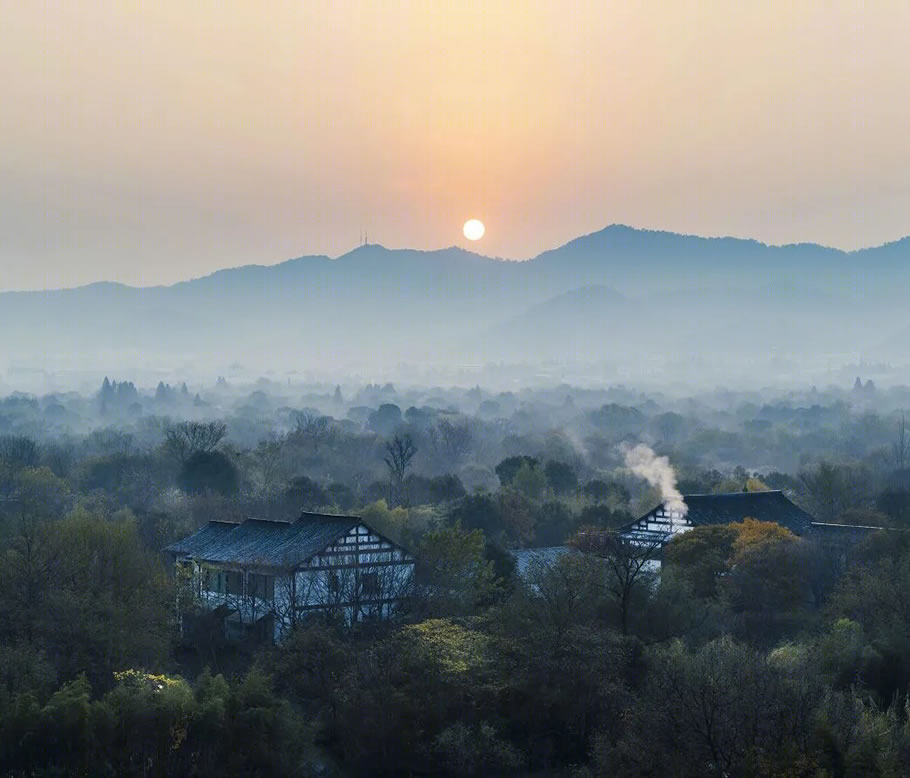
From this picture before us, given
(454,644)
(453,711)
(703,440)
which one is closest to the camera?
(453,711)

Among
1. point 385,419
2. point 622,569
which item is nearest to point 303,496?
point 622,569

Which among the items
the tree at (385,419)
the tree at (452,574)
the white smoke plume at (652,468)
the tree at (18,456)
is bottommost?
the tree at (385,419)

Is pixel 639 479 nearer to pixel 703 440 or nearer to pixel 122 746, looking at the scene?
pixel 703 440

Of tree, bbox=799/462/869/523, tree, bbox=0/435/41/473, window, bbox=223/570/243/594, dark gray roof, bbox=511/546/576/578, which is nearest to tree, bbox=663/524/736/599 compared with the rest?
dark gray roof, bbox=511/546/576/578

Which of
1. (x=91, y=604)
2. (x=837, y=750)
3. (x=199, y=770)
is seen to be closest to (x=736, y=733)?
(x=837, y=750)

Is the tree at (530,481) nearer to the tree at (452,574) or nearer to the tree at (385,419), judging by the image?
the tree at (452,574)

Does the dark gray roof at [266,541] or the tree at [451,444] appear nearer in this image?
the dark gray roof at [266,541]

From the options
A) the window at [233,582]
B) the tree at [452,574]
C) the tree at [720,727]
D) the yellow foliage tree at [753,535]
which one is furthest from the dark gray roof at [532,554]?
the tree at [720,727]
